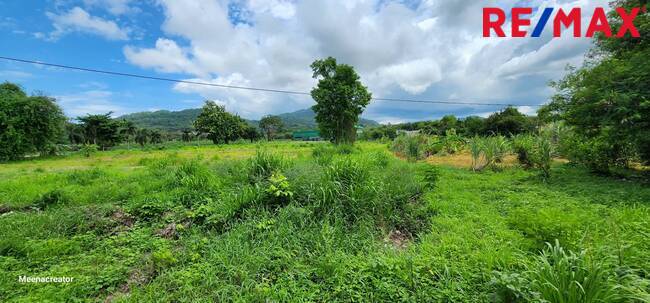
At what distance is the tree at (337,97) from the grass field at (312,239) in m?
13.2

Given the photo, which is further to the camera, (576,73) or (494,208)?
(576,73)

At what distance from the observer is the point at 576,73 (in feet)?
23.9

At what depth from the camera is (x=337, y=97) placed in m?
18.3

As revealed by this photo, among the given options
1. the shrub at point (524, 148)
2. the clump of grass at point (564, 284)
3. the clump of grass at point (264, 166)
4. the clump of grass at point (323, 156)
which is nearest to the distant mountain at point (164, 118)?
the clump of grass at point (323, 156)

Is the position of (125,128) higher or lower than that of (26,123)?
higher

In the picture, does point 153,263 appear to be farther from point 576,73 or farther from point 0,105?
point 0,105

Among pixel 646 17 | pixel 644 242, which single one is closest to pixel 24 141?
pixel 644 242

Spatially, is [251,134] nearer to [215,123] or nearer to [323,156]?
[215,123]

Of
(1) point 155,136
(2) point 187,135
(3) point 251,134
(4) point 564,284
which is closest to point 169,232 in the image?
(4) point 564,284

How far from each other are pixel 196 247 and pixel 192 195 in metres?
2.08

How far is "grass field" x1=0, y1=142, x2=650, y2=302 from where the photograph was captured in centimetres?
229

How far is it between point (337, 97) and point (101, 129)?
110 ft

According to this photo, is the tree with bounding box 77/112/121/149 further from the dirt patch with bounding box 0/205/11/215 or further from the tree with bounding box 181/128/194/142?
the dirt patch with bounding box 0/205/11/215

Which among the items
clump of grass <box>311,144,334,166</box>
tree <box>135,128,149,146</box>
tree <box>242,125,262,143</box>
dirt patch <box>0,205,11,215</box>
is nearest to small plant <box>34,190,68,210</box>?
dirt patch <box>0,205,11,215</box>
